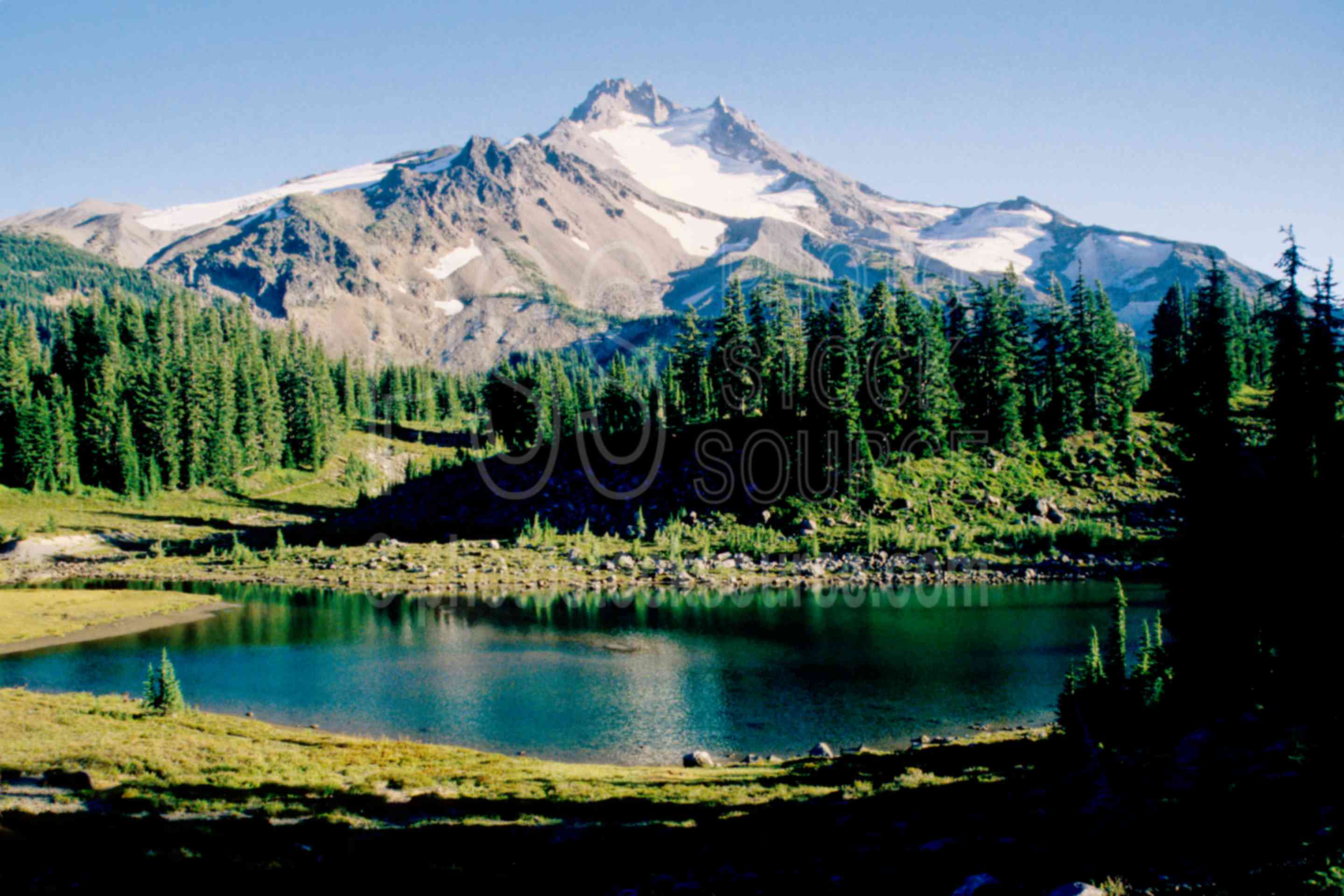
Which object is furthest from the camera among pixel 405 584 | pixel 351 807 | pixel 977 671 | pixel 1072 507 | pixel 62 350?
pixel 62 350

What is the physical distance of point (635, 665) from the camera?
46.6 m

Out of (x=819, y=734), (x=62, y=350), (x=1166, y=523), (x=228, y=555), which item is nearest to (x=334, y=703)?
(x=819, y=734)

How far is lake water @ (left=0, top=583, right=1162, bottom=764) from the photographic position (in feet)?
118

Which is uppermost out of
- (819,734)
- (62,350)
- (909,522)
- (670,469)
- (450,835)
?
(62,350)

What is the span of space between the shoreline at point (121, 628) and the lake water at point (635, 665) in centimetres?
148

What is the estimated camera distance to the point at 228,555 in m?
90.1

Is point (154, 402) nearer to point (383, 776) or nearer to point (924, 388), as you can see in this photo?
point (924, 388)

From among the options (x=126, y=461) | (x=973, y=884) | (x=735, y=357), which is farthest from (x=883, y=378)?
(x=126, y=461)

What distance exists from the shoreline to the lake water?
4.87 feet

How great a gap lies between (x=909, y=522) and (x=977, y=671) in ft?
117

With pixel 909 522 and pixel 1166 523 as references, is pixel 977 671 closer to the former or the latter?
pixel 909 522

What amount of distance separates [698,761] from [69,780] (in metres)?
20.1

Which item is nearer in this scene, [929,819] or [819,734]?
[929,819]

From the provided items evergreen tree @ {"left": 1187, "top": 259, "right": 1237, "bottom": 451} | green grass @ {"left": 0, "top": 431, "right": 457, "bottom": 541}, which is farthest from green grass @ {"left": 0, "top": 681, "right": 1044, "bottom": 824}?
green grass @ {"left": 0, "top": 431, "right": 457, "bottom": 541}
